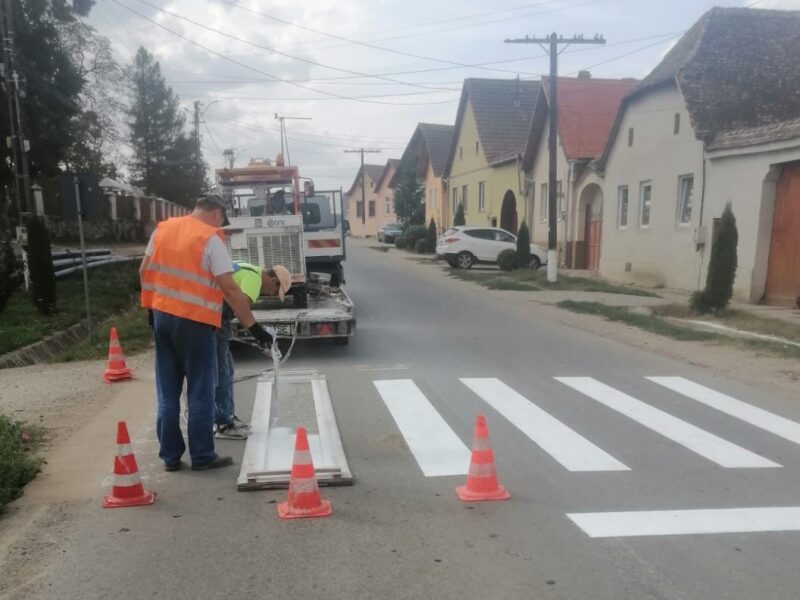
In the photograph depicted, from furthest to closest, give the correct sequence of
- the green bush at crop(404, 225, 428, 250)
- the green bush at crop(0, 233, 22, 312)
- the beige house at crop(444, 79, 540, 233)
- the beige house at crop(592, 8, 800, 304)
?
1. the green bush at crop(404, 225, 428, 250)
2. the beige house at crop(444, 79, 540, 233)
3. the beige house at crop(592, 8, 800, 304)
4. the green bush at crop(0, 233, 22, 312)

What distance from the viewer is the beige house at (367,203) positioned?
7569 centimetres

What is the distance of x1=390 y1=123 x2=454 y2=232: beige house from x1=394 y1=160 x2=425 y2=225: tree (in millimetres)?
486

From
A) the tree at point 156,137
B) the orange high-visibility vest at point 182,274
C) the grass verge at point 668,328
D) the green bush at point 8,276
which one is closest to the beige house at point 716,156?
the grass verge at point 668,328

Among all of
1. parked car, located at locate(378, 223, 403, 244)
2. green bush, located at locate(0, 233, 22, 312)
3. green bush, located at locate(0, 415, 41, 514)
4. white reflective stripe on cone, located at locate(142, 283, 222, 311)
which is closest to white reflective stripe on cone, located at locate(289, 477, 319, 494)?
white reflective stripe on cone, located at locate(142, 283, 222, 311)

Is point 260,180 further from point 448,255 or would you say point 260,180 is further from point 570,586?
point 448,255

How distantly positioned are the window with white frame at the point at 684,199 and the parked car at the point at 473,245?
8583mm

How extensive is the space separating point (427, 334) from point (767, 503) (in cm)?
728

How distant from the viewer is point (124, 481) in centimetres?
442

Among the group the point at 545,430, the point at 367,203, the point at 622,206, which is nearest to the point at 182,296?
the point at 545,430

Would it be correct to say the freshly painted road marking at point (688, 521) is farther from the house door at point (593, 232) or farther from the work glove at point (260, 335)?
the house door at point (593, 232)

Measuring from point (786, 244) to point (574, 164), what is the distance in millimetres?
11713

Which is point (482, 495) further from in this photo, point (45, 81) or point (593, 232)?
point (593, 232)

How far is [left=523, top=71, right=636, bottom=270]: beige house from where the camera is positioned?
84.3 feet

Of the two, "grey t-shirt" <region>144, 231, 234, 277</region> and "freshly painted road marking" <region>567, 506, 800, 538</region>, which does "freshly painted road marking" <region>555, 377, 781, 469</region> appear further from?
"grey t-shirt" <region>144, 231, 234, 277</region>
